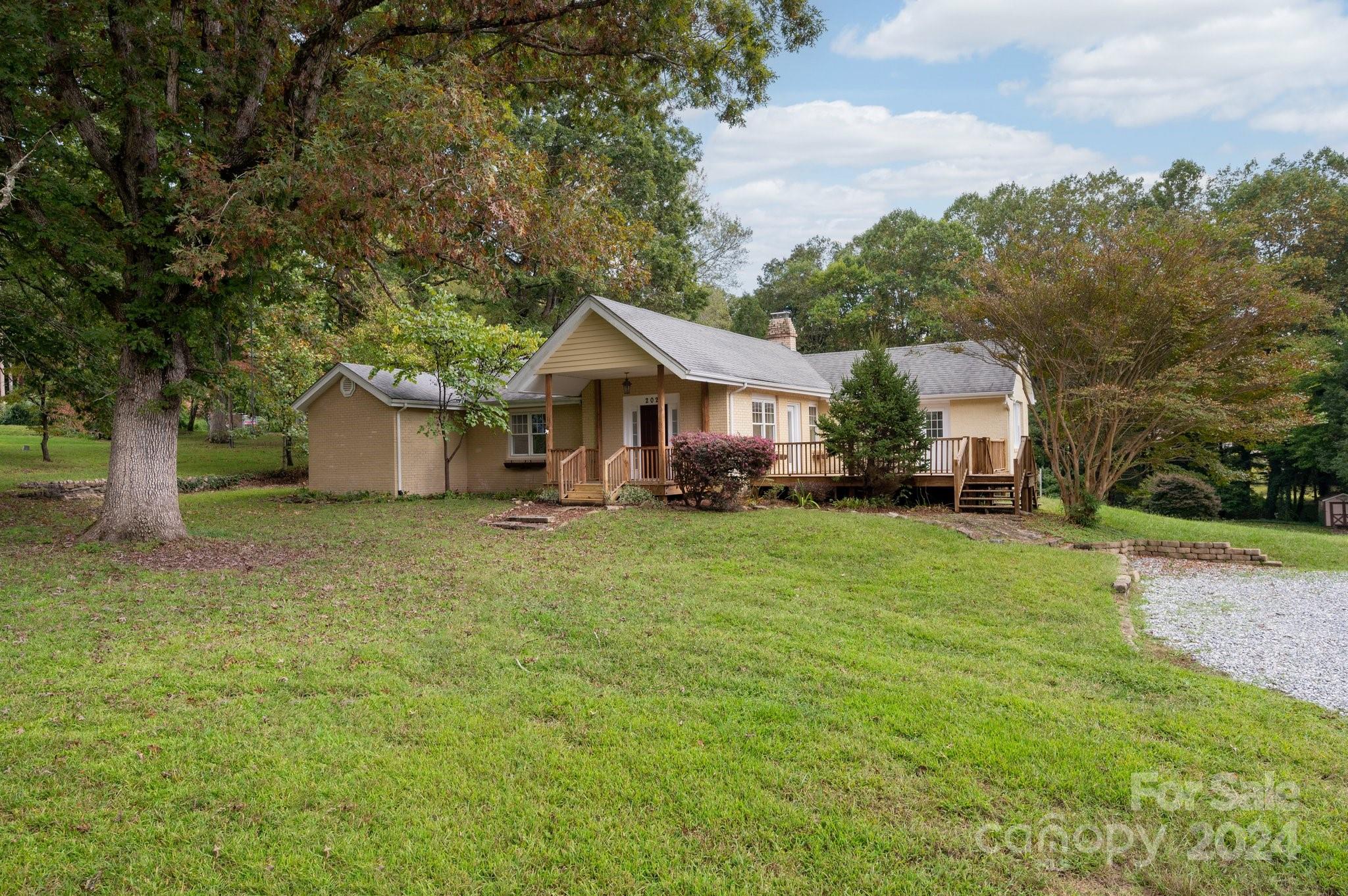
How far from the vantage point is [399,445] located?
18.6 meters

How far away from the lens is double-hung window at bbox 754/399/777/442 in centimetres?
1819

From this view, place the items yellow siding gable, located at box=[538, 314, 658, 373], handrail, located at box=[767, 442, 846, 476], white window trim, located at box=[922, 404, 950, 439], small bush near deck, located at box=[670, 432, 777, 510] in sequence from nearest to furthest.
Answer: small bush near deck, located at box=[670, 432, 777, 510], yellow siding gable, located at box=[538, 314, 658, 373], handrail, located at box=[767, 442, 846, 476], white window trim, located at box=[922, 404, 950, 439]

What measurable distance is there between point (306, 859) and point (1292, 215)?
44.6 metres

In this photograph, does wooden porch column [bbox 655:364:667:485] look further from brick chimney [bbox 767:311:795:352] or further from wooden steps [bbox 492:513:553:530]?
brick chimney [bbox 767:311:795:352]

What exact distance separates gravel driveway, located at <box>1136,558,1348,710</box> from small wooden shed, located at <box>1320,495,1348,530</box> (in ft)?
71.8

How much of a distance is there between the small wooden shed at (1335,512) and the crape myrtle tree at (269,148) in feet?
97.0

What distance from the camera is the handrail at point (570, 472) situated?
1602 cm

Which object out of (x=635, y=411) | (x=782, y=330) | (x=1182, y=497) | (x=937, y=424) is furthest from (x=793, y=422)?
(x=1182, y=497)

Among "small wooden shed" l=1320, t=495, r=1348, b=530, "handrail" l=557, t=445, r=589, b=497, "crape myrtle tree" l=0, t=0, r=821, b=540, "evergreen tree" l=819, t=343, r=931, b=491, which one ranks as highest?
"crape myrtle tree" l=0, t=0, r=821, b=540

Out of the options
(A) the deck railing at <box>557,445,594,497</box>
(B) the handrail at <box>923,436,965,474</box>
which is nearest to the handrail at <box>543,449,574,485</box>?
(A) the deck railing at <box>557,445,594,497</box>

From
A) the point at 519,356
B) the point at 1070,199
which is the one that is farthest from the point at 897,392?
the point at 1070,199

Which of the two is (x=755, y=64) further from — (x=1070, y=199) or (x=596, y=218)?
(x=1070, y=199)

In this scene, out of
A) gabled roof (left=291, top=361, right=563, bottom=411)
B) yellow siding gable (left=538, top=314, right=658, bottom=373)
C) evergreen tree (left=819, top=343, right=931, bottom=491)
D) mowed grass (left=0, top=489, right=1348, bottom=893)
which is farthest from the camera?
gabled roof (left=291, top=361, right=563, bottom=411)

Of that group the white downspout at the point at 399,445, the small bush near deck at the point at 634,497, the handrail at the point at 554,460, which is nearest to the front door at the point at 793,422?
the small bush near deck at the point at 634,497
